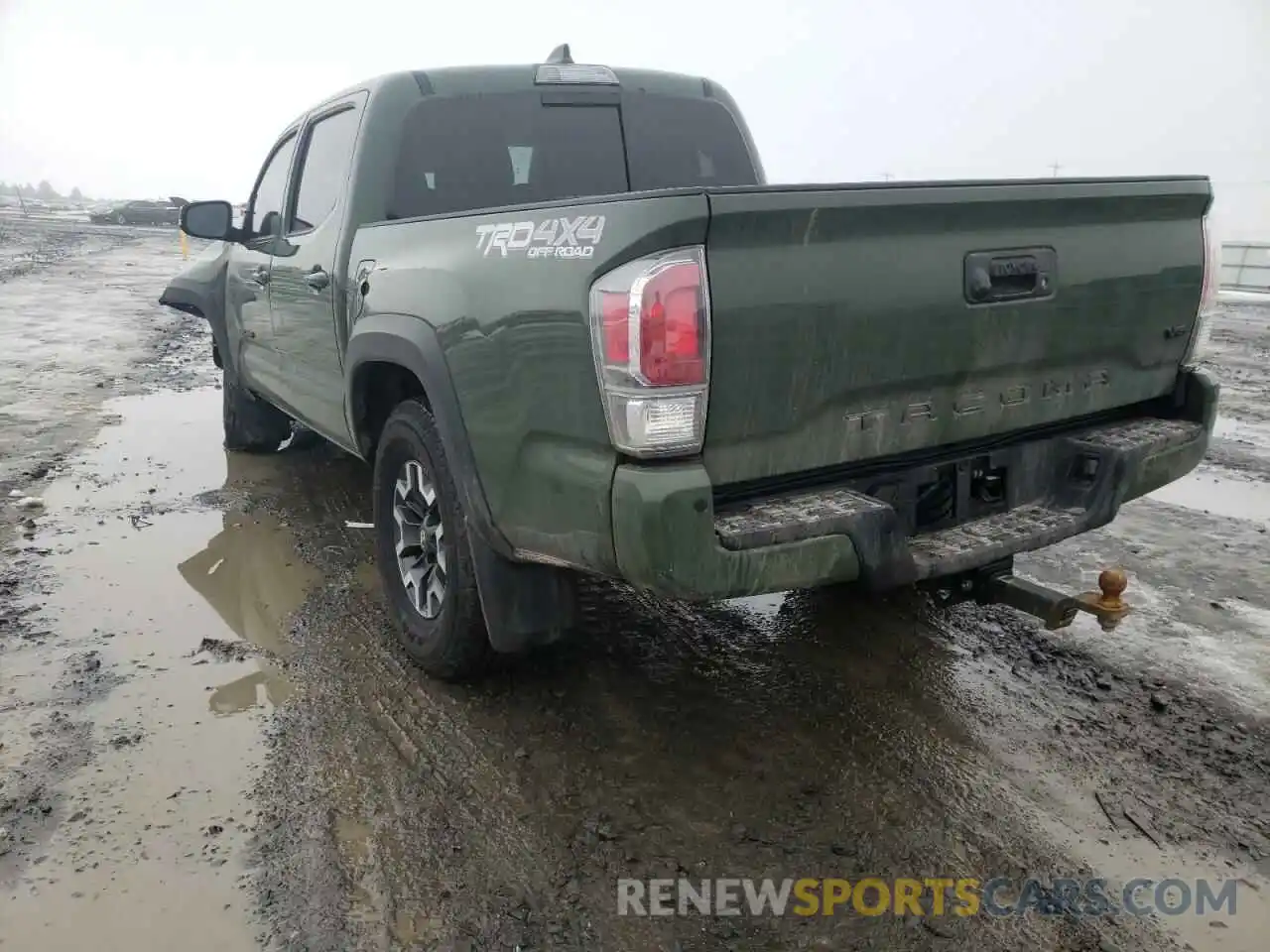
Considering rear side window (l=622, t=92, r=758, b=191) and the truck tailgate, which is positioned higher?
rear side window (l=622, t=92, r=758, b=191)

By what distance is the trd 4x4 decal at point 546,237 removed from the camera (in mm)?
2262

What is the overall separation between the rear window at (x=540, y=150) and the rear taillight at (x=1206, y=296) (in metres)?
2.02

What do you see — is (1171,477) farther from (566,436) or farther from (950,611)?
(566,436)

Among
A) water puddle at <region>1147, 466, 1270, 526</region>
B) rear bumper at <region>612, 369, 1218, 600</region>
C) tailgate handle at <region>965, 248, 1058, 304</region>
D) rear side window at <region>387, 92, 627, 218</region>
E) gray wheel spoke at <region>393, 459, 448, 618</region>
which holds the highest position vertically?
rear side window at <region>387, 92, 627, 218</region>

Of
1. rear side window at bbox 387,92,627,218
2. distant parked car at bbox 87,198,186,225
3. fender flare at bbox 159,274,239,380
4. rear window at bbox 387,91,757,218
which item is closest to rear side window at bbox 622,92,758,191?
rear window at bbox 387,91,757,218

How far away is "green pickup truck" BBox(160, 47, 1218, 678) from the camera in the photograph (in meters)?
2.21

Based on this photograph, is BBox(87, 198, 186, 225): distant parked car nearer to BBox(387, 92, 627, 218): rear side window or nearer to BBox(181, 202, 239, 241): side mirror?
BBox(181, 202, 239, 241): side mirror

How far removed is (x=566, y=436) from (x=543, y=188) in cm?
194

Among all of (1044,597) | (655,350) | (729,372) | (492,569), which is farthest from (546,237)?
(1044,597)

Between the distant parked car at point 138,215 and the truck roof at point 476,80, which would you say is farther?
the distant parked car at point 138,215

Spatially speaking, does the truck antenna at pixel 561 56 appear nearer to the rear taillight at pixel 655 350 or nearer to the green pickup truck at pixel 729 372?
the green pickup truck at pixel 729 372

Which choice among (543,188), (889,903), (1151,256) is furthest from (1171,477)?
(543,188)

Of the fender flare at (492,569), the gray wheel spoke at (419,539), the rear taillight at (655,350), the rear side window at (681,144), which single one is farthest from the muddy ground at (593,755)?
the rear side window at (681,144)

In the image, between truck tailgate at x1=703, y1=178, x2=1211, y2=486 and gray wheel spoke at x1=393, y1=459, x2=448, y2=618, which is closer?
truck tailgate at x1=703, y1=178, x2=1211, y2=486
